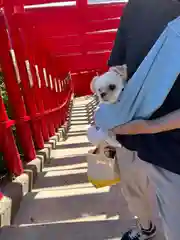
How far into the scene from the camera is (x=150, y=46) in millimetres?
2127

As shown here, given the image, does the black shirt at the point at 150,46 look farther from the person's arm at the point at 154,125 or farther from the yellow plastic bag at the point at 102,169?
the yellow plastic bag at the point at 102,169

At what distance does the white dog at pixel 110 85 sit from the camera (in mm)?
2178

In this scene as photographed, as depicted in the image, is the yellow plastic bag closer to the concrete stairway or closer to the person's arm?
the person's arm

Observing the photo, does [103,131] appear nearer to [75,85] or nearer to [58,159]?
[58,159]

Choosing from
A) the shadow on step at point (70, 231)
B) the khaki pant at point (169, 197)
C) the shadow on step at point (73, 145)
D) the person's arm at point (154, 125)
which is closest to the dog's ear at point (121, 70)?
the person's arm at point (154, 125)

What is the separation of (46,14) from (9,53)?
44.0 inches

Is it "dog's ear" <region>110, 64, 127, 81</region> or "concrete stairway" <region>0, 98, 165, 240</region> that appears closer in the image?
"dog's ear" <region>110, 64, 127, 81</region>

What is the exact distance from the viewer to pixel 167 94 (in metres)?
2.03

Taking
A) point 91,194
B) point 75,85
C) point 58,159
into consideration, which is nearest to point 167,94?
point 91,194

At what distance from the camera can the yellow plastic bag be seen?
2.72 m

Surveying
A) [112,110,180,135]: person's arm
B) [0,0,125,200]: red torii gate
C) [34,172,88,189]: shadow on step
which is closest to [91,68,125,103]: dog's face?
[112,110,180,135]: person's arm

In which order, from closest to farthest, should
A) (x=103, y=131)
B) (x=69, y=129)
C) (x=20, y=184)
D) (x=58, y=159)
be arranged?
(x=103, y=131)
(x=20, y=184)
(x=58, y=159)
(x=69, y=129)

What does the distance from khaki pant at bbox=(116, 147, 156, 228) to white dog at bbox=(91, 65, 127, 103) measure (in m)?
0.39

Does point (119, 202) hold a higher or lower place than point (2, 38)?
lower
